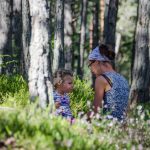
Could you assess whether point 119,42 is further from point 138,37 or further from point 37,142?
point 37,142

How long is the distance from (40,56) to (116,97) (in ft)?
3.92

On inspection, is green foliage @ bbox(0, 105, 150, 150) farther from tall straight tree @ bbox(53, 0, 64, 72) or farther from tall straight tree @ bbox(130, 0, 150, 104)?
tall straight tree @ bbox(53, 0, 64, 72)

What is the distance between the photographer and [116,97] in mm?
7051

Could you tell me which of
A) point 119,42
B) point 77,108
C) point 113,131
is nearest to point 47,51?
point 113,131

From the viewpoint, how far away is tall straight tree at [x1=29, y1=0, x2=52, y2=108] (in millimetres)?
6984

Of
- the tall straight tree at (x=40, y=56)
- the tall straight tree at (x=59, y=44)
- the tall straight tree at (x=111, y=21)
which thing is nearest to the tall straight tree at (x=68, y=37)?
the tall straight tree at (x=111, y=21)

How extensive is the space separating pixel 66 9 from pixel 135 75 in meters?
7.02

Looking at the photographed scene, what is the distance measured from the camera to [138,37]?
14.3 meters

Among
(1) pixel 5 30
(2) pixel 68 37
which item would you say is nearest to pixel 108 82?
(1) pixel 5 30

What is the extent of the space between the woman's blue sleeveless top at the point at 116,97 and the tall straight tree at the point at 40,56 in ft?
2.64

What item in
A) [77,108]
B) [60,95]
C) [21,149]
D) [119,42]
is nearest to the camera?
[21,149]

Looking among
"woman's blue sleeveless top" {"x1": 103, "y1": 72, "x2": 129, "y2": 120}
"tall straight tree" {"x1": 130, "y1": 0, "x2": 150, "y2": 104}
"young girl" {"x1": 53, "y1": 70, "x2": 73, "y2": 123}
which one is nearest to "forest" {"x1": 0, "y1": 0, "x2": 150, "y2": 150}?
"tall straight tree" {"x1": 130, "y1": 0, "x2": 150, "y2": 104}

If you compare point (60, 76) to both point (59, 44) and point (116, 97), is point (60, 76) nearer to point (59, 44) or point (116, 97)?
point (116, 97)

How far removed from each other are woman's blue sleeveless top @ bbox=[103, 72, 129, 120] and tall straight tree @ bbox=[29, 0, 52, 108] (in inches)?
31.7
